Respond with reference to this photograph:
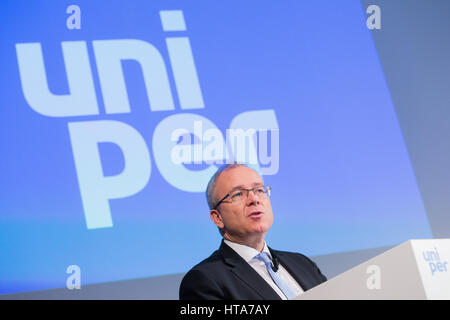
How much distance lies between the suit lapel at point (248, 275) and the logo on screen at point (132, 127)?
1210 millimetres

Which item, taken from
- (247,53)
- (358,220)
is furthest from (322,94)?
Result: (358,220)

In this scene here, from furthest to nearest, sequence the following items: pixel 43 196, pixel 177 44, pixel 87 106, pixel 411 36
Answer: pixel 411 36
pixel 177 44
pixel 87 106
pixel 43 196

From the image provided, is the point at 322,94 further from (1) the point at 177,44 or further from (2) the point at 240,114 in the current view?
(1) the point at 177,44

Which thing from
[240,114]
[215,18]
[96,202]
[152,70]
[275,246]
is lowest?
[275,246]

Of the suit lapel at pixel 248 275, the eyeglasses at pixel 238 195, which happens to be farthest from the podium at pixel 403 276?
the eyeglasses at pixel 238 195

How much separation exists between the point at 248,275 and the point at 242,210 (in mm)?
286

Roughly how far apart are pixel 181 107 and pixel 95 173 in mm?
648

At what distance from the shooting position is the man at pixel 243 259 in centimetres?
173

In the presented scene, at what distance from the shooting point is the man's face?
1956 mm

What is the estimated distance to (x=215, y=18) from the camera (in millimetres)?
3424

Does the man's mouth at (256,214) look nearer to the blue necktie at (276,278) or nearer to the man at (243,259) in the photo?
the man at (243,259)

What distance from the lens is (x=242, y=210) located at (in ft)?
6.53

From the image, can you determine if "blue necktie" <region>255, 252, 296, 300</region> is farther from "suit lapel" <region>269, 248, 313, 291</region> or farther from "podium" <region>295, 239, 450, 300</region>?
"podium" <region>295, 239, 450, 300</region>

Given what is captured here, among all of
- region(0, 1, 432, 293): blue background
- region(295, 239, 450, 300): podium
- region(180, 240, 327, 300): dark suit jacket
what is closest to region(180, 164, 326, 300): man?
region(180, 240, 327, 300): dark suit jacket
